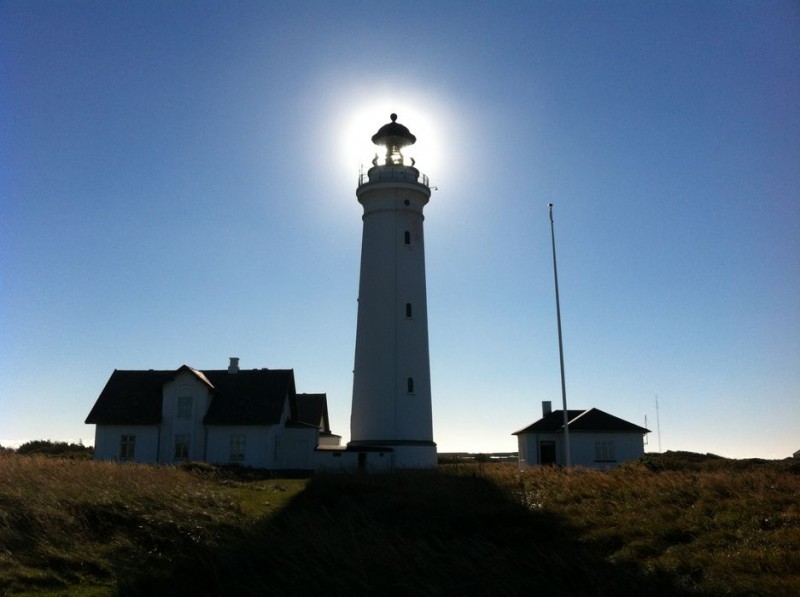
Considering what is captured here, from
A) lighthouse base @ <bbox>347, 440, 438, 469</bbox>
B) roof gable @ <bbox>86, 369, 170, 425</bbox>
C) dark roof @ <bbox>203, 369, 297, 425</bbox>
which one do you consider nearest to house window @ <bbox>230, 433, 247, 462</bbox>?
dark roof @ <bbox>203, 369, 297, 425</bbox>

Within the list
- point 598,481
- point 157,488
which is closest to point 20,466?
point 157,488

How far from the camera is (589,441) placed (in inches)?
1287

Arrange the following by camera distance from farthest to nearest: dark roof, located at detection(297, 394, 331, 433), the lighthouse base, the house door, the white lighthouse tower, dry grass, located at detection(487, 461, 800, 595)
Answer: dark roof, located at detection(297, 394, 331, 433), the house door, the white lighthouse tower, the lighthouse base, dry grass, located at detection(487, 461, 800, 595)

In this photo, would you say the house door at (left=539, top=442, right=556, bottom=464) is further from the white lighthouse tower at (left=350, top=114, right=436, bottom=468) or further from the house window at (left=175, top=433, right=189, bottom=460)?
the house window at (left=175, top=433, right=189, bottom=460)

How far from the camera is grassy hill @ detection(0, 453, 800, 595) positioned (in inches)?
290

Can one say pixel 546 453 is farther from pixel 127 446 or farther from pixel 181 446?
pixel 127 446

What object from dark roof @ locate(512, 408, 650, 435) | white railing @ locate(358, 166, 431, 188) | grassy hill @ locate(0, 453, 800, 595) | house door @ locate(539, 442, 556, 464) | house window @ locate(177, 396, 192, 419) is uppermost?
white railing @ locate(358, 166, 431, 188)

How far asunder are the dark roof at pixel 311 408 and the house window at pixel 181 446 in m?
7.27

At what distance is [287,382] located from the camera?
34281 mm

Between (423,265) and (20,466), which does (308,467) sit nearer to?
(423,265)

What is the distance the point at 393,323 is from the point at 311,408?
1339 centimetres

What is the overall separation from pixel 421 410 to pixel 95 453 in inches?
610

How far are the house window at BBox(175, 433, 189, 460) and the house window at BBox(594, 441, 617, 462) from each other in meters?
18.3

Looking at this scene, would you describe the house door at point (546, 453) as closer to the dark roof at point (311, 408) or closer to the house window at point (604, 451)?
the house window at point (604, 451)
